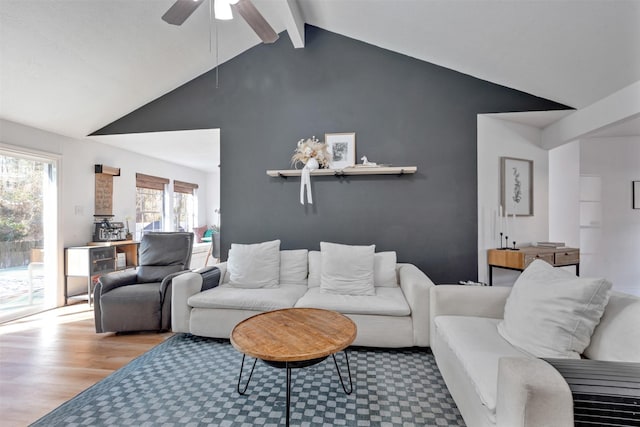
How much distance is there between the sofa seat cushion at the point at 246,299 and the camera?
2.64 meters

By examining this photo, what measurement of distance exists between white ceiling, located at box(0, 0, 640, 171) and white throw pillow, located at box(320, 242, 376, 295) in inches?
87.9

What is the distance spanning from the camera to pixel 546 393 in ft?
3.19

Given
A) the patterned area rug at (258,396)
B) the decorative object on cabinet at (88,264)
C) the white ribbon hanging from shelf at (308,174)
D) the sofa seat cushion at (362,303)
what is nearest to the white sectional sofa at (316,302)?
the sofa seat cushion at (362,303)

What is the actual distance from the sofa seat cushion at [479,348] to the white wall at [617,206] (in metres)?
4.27

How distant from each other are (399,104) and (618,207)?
407 cm

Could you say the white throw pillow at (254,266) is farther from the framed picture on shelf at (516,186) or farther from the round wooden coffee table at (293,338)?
the framed picture on shelf at (516,186)

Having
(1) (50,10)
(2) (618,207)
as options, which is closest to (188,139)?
(1) (50,10)

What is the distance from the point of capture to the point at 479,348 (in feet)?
5.18

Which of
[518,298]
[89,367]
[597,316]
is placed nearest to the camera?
[597,316]

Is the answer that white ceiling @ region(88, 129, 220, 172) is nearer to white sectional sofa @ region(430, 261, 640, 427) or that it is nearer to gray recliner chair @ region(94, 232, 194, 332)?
gray recliner chair @ region(94, 232, 194, 332)

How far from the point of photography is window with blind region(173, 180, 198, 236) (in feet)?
21.2

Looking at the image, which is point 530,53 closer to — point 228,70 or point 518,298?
point 518,298

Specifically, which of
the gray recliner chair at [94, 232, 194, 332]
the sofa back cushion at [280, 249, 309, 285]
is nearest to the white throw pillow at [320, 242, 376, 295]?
the sofa back cushion at [280, 249, 309, 285]

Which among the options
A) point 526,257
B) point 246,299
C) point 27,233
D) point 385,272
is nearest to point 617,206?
point 526,257
